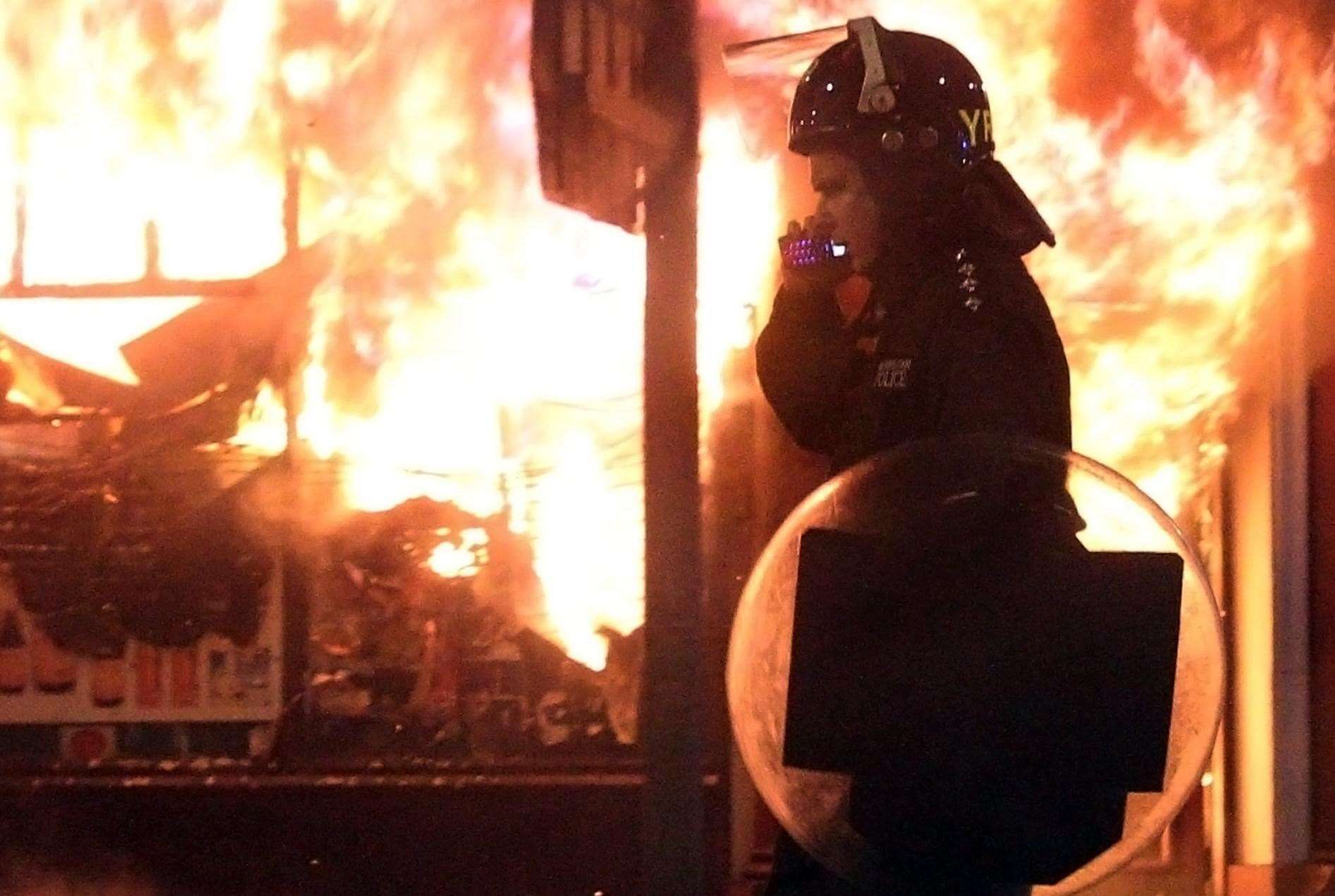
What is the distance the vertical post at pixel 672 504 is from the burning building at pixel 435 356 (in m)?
2.21

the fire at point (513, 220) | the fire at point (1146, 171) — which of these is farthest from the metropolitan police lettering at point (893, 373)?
the fire at point (1146, 171)

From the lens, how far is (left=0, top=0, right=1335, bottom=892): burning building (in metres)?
5.24

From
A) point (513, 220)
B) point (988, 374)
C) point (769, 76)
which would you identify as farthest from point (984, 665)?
point (513, 220)

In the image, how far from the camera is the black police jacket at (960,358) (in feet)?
9.30

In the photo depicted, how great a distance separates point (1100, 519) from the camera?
3.11m

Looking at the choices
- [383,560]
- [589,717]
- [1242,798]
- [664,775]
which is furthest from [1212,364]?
[664,775]

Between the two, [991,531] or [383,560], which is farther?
[383,560]

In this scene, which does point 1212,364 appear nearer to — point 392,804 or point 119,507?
point 392,804

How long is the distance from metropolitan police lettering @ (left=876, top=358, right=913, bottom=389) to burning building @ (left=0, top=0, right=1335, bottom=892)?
7.52ft

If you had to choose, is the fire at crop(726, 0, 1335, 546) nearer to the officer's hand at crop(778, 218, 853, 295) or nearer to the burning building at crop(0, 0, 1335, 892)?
the burning building at crop(0, 0, 1335, 892)

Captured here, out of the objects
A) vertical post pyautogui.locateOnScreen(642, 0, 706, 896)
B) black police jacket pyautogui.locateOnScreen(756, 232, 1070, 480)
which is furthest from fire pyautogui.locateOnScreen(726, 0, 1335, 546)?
vertical post pyautogui.locateOnScreen(642, 0, 706, 896)

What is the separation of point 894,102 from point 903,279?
14.6 inches

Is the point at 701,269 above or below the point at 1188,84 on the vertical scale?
below

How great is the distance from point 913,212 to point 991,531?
26.8 inches
